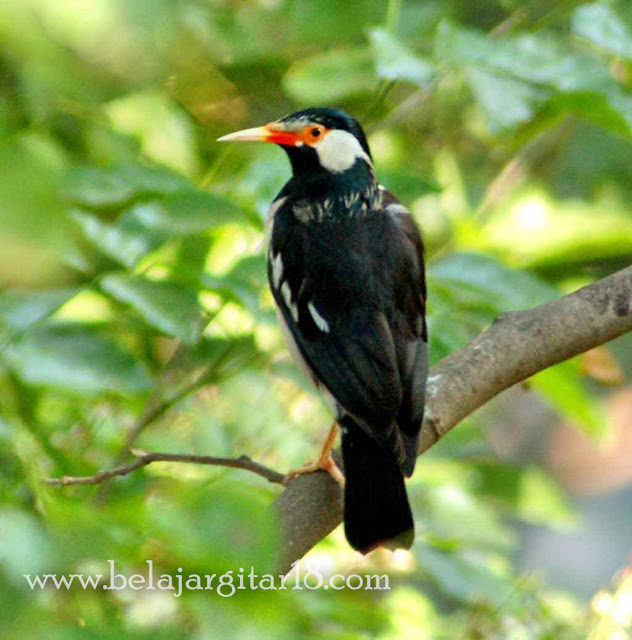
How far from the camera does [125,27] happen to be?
0.89 meters

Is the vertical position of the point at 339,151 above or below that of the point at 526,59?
below

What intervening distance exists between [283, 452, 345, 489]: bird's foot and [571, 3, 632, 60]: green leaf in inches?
44.7

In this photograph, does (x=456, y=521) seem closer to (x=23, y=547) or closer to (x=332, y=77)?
(x=332, y=77)

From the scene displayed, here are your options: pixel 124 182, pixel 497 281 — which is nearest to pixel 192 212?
pixel 124 182

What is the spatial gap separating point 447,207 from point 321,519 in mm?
1802

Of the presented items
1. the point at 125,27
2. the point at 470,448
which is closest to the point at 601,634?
the point at 470,448

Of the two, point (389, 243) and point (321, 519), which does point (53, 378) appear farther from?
point (389, 243)

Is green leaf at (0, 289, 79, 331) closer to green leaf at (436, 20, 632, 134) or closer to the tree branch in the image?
the tree branch

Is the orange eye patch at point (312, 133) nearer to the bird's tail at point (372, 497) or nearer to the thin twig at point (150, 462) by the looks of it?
the bird's tail at point (372, 497)

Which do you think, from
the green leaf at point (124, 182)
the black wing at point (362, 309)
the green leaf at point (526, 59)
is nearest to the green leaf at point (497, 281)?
the black wing at point (362, 309)

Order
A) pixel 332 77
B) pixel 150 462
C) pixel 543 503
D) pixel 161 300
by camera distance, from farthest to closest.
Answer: pixel 543 503 < pixel 332 77 < pixel 161 300 < pixel 150 462

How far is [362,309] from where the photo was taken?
2555 mm

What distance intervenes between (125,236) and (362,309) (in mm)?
589

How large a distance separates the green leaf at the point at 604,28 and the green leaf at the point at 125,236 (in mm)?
1087
